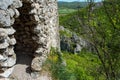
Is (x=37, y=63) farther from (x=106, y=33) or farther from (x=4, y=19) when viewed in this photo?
(x=106, y=33)

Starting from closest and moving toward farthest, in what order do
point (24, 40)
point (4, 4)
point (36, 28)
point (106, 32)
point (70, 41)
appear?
point (4, 4)
point (36, 28)
point (24, 40)
point (106, 32)
point (70, 41)

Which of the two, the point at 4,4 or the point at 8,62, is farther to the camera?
the point at 8,62

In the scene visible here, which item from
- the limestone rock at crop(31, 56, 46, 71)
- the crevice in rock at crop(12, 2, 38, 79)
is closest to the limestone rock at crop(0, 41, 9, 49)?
the crevice in rock at crop(12, 2, 38, 79)

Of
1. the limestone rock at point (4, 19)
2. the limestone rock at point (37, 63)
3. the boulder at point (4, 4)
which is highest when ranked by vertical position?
the boulder at point (4, 4)

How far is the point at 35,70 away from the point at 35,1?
1.75 meters

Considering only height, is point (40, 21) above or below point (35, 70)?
above

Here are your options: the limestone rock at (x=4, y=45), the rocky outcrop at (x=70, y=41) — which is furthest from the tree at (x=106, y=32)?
the rocky outcrop at (x=70, y=41)

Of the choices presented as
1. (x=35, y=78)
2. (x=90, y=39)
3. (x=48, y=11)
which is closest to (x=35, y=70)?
(x=35, y=78)

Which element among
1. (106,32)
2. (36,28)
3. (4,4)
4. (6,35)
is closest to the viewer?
(4,4)

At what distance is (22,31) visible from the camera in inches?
344

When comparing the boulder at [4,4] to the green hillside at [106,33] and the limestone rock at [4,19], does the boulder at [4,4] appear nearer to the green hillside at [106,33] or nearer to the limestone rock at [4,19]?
the limestone rock at [4,19]

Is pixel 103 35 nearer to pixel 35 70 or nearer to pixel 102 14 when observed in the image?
pixel 102 14

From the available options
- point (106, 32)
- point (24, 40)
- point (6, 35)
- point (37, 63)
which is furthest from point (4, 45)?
point (106, 32)

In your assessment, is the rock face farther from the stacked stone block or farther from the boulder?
the boulder
